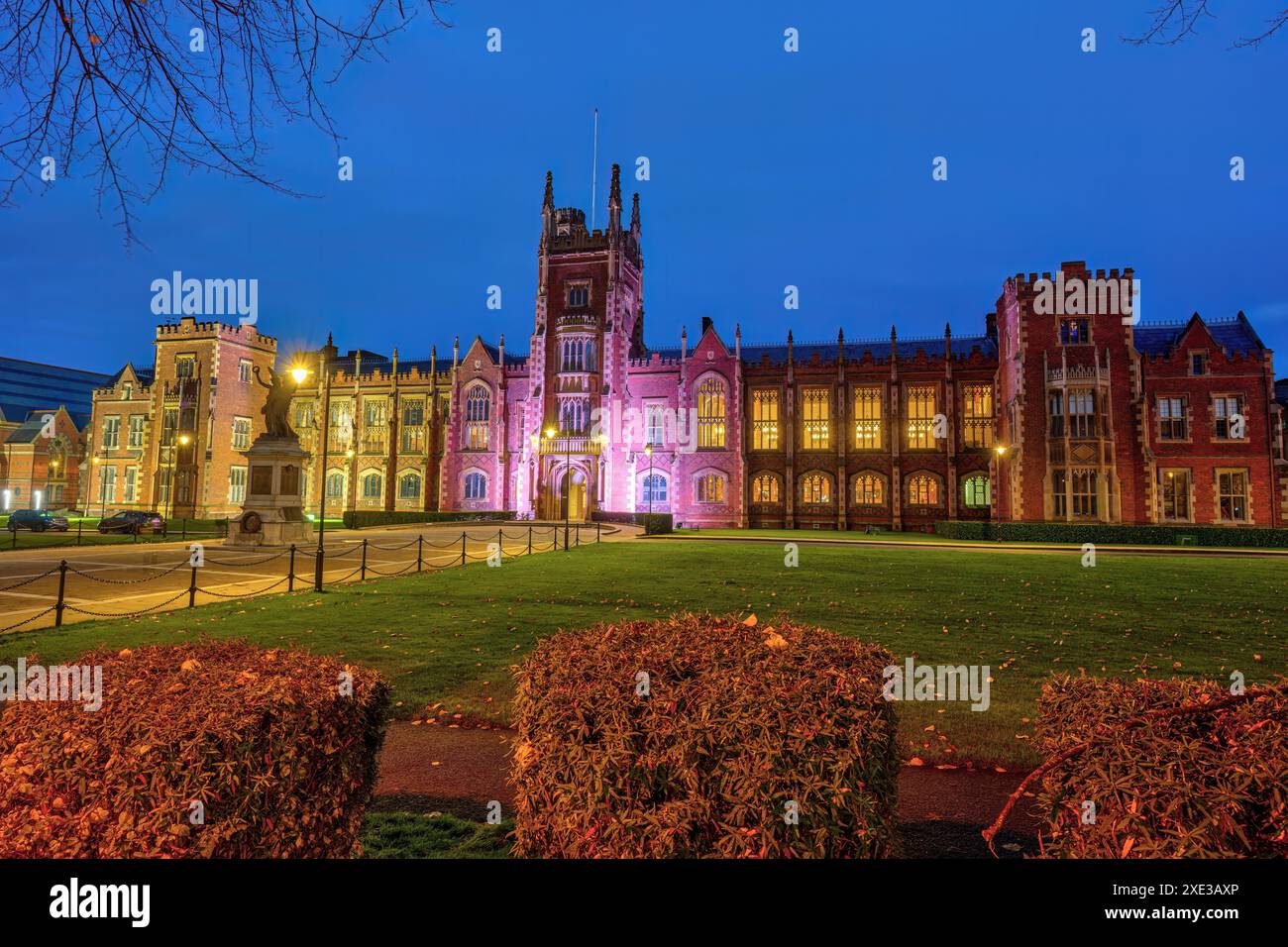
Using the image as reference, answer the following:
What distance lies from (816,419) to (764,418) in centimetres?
373

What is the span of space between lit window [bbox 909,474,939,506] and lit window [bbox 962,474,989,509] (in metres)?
1.76

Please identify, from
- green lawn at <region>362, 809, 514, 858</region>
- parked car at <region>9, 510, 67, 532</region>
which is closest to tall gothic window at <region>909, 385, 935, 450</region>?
green lawn at <region>362, 809, 514, 858</region>

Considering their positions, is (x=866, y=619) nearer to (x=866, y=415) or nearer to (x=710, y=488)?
(x=710, y=488)

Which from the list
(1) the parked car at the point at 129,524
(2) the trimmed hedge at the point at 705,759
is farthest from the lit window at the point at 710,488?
(2) the trimmed hedge at the point at 705,759

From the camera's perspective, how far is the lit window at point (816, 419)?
48188 millimetres

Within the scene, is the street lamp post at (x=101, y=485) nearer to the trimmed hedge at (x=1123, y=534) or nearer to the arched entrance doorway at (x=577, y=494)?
the arched entrance doorway at (x=577, y=494)

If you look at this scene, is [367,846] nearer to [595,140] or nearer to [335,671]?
[335,671]

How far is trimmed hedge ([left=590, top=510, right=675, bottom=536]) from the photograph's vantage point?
3712 cm

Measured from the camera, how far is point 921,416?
46.7m

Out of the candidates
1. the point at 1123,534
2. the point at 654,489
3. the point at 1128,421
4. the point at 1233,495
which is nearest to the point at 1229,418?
the point at 1233,495

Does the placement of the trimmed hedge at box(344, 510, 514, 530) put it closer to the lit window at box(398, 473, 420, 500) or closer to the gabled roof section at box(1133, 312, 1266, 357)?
the lit window at box(398, 473, 420, 500)

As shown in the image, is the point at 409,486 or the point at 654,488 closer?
the point at 654,488

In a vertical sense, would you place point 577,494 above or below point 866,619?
above
